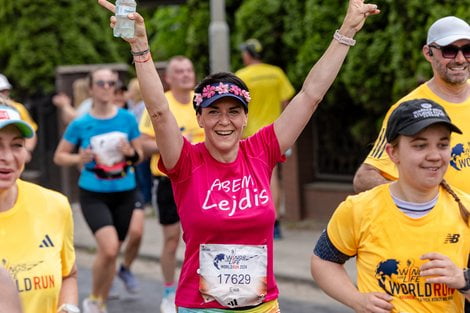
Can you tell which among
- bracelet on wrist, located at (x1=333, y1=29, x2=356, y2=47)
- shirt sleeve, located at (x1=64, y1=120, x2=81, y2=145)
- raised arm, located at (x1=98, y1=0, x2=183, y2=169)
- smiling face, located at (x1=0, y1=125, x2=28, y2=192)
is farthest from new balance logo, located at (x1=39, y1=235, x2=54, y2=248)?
shirt sleeve, located at (x1=64, y1=120, x2=81, y2=145)

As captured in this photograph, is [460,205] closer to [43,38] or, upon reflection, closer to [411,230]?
[411,230]

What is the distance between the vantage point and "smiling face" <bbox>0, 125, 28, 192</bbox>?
3979 mm

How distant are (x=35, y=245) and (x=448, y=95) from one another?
2115mm

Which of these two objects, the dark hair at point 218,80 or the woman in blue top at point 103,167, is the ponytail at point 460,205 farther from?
the woman in blue top at point 103,167

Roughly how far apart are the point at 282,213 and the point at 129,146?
17.1 feet

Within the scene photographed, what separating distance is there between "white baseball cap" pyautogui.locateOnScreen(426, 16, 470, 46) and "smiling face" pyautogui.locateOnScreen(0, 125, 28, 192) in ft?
6.87

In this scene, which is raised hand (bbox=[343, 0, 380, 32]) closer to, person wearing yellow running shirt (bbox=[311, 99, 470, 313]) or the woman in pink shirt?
→ the woman in pink shirt

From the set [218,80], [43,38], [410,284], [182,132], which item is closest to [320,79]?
[218,80]

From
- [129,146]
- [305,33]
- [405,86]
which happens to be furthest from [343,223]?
[305,33]

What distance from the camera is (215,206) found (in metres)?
4.54

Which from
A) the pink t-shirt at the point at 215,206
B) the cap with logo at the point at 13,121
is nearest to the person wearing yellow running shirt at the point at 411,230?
the pink t-shirt at the point at 215,206

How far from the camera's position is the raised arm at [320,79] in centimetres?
459

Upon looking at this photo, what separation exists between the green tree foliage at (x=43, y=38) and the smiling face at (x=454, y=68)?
13.5 metres

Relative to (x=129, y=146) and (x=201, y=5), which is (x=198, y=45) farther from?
(x=129, y=146)
